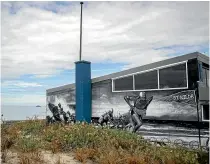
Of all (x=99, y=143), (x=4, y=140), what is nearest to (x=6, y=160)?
(x=4, y=140)

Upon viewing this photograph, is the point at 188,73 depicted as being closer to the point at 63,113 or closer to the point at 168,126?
the point at 168,126

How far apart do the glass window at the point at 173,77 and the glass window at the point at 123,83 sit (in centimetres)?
184

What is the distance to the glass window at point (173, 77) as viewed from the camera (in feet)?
38.0

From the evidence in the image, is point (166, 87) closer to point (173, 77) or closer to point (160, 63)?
point (173, 77)

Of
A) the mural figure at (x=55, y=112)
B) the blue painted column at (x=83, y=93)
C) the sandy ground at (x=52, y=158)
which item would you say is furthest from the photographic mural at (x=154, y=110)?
the mural figure at (x=55, y=112)

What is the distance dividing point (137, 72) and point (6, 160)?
6989 millimetres

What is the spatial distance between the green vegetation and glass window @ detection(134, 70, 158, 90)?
2237 millimetres

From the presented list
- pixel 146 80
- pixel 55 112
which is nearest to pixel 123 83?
pixel 146 80

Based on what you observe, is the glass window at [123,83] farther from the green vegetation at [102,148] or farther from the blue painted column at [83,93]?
the green vegetation at [102,148]

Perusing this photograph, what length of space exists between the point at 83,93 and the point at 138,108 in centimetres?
398

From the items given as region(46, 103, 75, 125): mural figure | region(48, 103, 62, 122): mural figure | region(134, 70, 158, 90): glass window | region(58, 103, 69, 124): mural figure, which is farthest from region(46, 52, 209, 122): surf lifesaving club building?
region(48, 103, 62, 122): mural figure

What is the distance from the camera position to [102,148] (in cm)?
987

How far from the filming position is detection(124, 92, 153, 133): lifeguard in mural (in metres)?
13.1

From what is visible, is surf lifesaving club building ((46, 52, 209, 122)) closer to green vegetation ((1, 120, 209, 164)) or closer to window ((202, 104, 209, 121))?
window ((202, 104, 209, 121))
